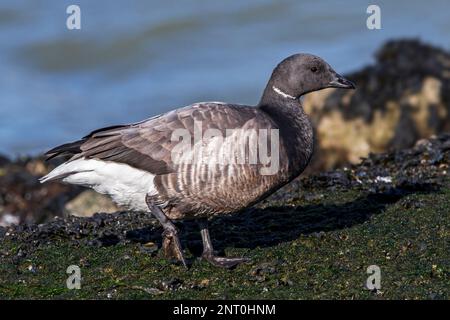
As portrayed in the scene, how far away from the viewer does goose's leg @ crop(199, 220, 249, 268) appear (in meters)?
8.55

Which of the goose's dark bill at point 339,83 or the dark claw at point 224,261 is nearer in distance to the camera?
the dark claw at point 224,261

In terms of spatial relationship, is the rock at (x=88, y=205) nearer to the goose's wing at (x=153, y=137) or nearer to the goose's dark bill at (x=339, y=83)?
the goose's wing at (x=153, y=137)

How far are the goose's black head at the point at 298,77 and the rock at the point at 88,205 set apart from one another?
445cm

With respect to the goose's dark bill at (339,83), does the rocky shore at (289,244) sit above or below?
below

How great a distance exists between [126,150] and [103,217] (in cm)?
155

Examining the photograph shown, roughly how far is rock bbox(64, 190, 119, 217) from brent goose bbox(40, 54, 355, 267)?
4165 millimetres

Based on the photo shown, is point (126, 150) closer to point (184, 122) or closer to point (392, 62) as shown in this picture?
point (184, 122)

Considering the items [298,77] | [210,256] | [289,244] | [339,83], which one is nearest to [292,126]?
[298,77]

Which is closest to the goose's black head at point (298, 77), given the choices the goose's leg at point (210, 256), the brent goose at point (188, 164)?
the brent goose at point (188, 164)

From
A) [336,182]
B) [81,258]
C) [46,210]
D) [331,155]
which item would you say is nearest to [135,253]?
[81,258]

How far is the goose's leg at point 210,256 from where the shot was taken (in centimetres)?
855

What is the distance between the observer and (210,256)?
8781mm

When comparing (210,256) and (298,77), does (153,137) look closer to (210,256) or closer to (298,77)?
Result: (210,256)

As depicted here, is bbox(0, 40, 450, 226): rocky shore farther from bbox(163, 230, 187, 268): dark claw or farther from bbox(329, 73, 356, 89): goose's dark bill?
bbox(163, 230, 187, 268): dark claw
